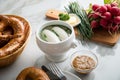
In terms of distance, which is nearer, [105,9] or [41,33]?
[41,33]

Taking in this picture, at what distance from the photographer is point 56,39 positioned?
0.99 metres

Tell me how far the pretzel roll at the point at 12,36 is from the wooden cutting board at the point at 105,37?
32cm

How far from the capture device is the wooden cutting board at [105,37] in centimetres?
112

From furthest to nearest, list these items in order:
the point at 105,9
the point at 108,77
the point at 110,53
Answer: the point at 105,9 < the point at 110,53 < the point at 108,77

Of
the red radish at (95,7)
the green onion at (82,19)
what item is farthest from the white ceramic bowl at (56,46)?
the red radish at (95,7)

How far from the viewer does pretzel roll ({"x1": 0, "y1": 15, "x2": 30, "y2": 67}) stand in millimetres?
968

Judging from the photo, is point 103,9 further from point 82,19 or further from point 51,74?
point 51,74

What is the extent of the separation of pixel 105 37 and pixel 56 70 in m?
0.33

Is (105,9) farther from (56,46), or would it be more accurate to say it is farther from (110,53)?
(56,46)

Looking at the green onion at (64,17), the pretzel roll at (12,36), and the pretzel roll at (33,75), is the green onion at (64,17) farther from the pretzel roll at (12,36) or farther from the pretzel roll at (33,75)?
the pretzel roll at (33,75)

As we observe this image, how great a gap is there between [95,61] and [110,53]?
12cm

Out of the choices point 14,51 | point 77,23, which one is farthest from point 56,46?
point 77,23

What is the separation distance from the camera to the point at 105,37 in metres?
1.15

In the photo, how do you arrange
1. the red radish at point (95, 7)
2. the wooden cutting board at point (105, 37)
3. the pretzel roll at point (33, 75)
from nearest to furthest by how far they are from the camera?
1. the pretzel roll at point (33, 75)
2. the wooden cutting board at point (105, 37)
3. the red radish at point (95, 7)
